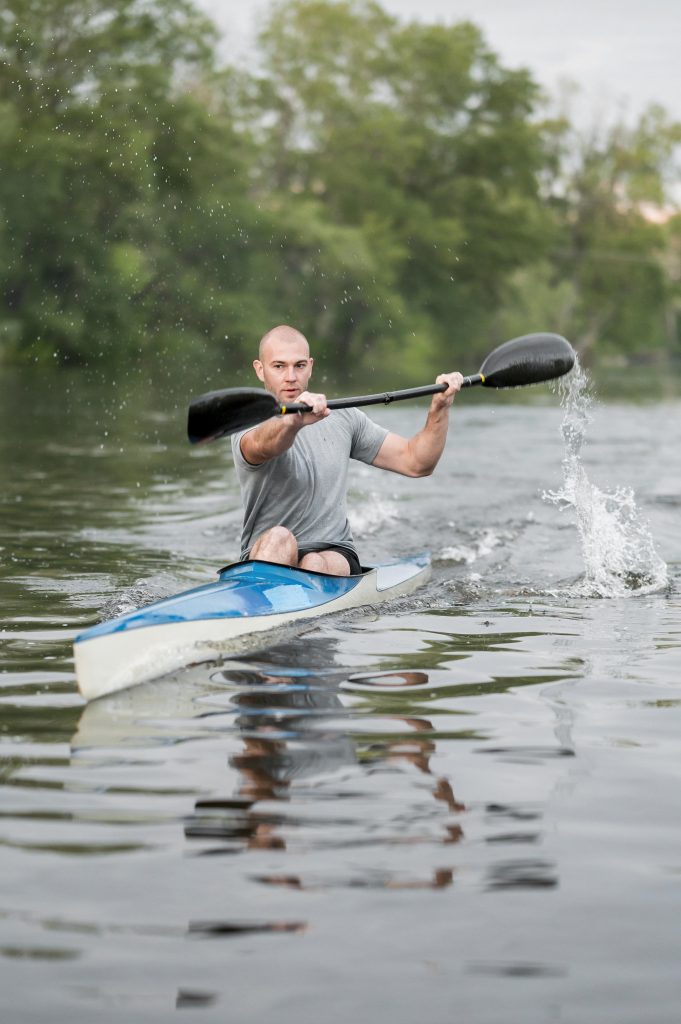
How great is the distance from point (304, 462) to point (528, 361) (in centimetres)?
150

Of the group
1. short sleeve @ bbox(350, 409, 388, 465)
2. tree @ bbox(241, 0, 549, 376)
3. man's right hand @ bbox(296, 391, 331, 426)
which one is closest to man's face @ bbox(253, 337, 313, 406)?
man's right hand @ bbox(296, 391, 331, 426)

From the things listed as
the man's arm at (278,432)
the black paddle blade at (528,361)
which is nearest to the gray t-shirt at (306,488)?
the man's arm at (278,432)

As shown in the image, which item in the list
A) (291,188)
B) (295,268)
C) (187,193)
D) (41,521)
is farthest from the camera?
(291,188)

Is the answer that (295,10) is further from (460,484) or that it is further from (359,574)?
(359,574)

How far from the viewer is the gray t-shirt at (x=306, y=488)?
6.42 metres

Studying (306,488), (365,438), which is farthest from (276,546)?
(365,438)

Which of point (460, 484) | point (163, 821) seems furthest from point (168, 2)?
point (163, 821)

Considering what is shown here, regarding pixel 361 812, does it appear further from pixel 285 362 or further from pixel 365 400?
pixel 285 362

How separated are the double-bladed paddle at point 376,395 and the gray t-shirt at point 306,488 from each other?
0.82ft

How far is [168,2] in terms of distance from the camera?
144ft

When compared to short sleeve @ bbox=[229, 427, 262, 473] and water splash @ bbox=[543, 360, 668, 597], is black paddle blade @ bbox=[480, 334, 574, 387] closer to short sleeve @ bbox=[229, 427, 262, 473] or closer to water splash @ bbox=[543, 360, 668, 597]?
water splash @ bbox=[543, 360, 668, 597]

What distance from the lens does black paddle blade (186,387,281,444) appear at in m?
5.71

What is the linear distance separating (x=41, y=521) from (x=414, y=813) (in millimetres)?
7142

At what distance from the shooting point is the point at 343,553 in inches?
263
